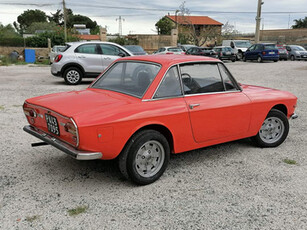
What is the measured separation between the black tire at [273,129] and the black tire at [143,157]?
78.5 inches

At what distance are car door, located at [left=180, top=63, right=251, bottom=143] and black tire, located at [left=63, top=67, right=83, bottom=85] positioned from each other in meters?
8.12

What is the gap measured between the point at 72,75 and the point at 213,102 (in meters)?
8.56

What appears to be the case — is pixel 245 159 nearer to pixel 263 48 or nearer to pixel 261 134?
pixel 261 134

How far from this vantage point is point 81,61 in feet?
38.1

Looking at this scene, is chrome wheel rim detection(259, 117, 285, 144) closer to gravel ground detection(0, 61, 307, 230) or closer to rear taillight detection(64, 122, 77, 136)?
gravel ground detection(0, 61, 307, 230)

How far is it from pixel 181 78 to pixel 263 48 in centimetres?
2269

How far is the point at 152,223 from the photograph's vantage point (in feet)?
9.80

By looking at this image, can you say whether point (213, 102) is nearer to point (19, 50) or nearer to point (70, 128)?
point (70, 128)

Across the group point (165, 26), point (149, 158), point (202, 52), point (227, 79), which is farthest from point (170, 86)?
point (165, 26)

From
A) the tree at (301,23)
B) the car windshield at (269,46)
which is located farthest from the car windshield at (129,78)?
the tree at (301,23)

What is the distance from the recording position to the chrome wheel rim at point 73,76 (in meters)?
11.7

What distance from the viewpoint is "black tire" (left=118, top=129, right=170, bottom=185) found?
3518 mm

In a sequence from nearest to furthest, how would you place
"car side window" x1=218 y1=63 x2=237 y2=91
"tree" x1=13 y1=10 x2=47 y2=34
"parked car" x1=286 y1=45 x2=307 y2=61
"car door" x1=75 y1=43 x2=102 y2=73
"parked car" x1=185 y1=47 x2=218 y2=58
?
1. "car side window" x1=218 y1=63 x2=237 y2=91
2. "car door" x1=75 y1=43 x2=102 y2=73
3. "parked car" x1=185 y1=47 x2=218 y2=58
4. "parked car" x1=286 y1=45 x2=307 y2=61
5. "tree" x1=13 y1=10 x2=47 y2=34

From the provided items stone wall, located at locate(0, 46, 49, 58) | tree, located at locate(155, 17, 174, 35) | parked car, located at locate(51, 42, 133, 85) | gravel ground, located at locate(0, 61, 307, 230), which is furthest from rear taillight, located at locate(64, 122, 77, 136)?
tree, located at locate(155, 17, 174, 35)
